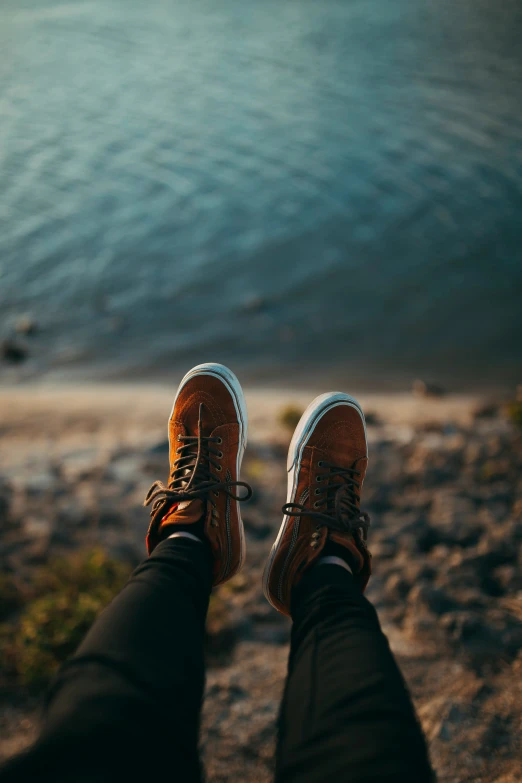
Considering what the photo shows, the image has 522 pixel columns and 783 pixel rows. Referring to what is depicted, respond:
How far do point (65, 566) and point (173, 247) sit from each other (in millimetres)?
6702

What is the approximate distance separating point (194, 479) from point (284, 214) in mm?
7238

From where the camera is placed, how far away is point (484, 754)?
207cm

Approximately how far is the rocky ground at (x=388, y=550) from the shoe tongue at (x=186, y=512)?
622mm

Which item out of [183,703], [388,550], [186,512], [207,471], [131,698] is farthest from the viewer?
[388,550]

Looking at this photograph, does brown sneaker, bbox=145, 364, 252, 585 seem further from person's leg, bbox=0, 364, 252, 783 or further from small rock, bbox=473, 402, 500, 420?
small rock, bbox=473, 402, 500, 420

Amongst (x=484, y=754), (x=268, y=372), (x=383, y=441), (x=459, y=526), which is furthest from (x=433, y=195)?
(x=484, y=754)

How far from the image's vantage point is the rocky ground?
2236 millimetres

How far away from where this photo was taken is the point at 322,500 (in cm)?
282

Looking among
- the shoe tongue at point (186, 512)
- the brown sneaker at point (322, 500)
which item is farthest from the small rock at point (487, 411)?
the shoe tongue at point (186, 512)

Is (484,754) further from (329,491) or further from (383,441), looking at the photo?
(383,441)

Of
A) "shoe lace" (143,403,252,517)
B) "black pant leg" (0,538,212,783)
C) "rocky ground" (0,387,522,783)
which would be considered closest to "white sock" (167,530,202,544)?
"shoe lace" (143,403,252,517)

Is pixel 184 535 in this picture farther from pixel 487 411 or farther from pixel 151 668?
pixel 487 411

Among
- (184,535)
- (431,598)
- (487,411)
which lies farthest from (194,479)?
(487,411)

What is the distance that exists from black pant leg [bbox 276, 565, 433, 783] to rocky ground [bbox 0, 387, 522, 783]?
0.67 m
